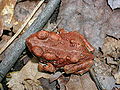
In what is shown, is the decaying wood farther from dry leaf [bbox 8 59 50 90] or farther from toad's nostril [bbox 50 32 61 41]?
toad's nostril [bbox 50 32 61 41]

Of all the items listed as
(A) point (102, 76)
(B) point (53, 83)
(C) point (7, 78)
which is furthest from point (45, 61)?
(A) point (102, 76)

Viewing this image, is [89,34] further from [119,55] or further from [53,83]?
[53,83]

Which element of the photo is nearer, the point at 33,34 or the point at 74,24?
the point at 33,34

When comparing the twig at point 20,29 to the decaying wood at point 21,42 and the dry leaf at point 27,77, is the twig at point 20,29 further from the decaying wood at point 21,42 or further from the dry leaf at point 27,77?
the dry leaf at point 27,77

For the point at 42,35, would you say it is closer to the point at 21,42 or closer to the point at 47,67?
the point at 21,42

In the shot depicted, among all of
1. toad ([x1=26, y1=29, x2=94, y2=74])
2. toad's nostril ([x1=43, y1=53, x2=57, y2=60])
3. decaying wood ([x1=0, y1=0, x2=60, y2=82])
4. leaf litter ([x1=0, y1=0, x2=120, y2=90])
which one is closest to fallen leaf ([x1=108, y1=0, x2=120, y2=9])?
leaf litter ([x1=0, y1=0, x2=120, y2=90])

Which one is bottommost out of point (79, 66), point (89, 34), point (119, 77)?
point (119, 77)
